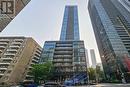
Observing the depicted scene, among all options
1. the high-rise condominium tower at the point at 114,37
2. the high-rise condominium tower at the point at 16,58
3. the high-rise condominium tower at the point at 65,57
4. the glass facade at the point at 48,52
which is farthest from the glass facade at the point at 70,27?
the high-rise condominium tower at the point at 16,58

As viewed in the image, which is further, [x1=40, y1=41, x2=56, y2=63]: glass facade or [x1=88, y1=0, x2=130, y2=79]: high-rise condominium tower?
[x1=88, y1=0, x2=130, y2=79]: high-rise condominium tower

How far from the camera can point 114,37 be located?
428 ft

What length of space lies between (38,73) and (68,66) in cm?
2417

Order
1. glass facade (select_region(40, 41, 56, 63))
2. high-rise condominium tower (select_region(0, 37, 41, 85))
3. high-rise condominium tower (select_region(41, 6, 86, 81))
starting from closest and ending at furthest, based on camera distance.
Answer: high-rise condominium tower (select_region(0, 37, 41, 85)), high-rise condominium tower (select_region(41, 6, 86, 81)), glass facade (select_region(40, 41, 56, 63))

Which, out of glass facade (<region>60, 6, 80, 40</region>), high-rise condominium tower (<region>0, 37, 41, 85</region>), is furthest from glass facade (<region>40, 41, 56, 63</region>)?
glass facade (<region>60, 6, 80, 40</region>)

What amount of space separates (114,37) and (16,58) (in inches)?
2468

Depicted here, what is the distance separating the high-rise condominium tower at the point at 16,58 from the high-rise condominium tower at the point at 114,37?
4491 cm

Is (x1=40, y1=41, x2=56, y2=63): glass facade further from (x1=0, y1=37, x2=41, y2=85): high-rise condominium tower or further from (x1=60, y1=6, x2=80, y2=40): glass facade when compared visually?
(x1=60, y1=6, x2=80, y2=40): glass facade

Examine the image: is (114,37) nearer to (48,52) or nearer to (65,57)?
(65,57)

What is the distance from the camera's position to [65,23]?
179500mm

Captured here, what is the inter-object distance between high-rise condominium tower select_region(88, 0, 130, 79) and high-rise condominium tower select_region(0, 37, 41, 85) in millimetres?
44911

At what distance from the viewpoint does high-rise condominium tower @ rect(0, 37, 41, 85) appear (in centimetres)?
9456

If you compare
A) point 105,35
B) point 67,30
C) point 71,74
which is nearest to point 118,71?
point 71,74

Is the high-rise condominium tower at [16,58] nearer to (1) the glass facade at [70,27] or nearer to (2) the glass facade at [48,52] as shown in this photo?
(2) the glass facade at [48,52]
